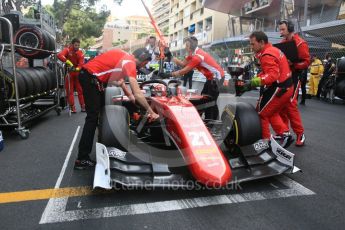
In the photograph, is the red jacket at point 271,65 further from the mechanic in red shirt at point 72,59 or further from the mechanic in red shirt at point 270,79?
the mechanic in red shirt at point 72,59

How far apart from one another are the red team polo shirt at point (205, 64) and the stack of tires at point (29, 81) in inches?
115

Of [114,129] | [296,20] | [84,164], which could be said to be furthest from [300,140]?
[296,20]

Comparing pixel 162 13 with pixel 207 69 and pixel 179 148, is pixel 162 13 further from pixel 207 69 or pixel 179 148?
pixel 179 148

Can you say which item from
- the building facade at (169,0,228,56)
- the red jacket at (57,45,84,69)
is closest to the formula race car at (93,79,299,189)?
the red jacket at (57,45,84,69)

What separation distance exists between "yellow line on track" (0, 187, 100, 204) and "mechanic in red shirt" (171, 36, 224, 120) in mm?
2414

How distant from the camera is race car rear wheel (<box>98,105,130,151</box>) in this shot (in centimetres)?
347

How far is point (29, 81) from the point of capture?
6.11m

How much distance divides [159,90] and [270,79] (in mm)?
1344

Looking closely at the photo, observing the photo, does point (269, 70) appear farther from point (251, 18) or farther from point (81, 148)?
point (251, 18)

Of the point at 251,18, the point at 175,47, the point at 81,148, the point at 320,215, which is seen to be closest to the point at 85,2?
the point at 251,18

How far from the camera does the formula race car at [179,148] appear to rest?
295 centimetres

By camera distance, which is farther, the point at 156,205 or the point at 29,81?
the point at 29,81

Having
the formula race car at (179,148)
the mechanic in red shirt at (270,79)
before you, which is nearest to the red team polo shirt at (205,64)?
the formula race car at (179,148)

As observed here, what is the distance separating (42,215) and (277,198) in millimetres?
2049
